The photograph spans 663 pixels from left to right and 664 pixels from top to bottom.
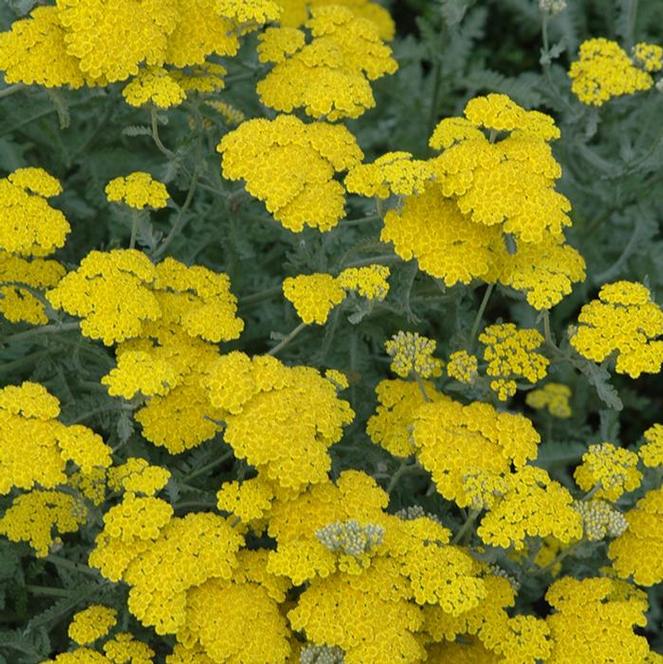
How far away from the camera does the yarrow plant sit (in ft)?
12.2

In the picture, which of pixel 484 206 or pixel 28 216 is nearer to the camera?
pixel 484 206

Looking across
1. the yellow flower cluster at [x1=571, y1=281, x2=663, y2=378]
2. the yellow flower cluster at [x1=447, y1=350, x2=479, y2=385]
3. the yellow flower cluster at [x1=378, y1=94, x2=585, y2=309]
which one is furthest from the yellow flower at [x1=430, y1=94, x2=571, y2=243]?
the yellow flower cluster at [x1=447, y1=350, x2=479, y2=385]

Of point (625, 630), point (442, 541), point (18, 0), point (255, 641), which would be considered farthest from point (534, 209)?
point (18, 0)

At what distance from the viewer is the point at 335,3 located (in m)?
5.96

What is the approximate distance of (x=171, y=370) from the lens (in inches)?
152

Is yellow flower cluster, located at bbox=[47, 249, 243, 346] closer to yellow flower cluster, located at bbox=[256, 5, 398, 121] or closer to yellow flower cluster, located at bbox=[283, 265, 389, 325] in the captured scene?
yellow flower cluster, located at bbox=[283, 265, 389, 325]

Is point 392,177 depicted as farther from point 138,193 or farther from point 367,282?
point 138,193

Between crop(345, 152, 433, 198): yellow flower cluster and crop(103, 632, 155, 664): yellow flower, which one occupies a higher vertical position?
crop(345, 152, 433, 198): yellow flower cluster

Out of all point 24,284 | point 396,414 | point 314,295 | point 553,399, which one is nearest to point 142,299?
point 24,284

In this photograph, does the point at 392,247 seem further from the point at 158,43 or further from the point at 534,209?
the point at 158,43

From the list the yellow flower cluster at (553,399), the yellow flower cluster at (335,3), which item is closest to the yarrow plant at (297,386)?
the yellow flower cluster at (553,399)

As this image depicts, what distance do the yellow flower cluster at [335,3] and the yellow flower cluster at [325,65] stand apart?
0.64m

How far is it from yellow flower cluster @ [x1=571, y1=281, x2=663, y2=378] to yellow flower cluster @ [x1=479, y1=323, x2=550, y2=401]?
165mm

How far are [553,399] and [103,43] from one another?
2.60 m
